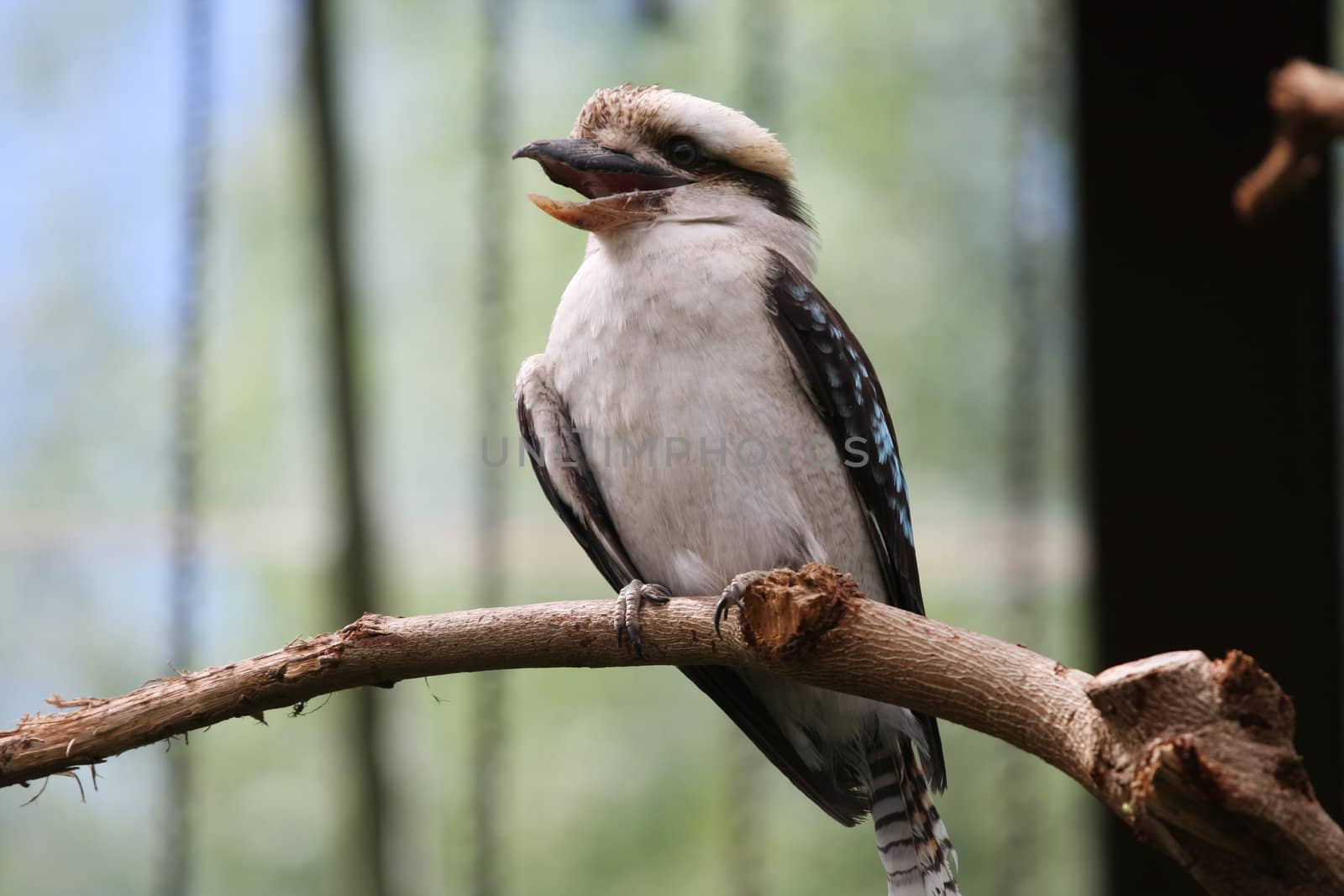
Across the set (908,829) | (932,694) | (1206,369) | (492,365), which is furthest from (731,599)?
(1206,369)

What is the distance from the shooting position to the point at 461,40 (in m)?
3.17

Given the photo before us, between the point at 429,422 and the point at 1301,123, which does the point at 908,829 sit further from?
the point at 429,422

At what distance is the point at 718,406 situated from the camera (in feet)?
4.91

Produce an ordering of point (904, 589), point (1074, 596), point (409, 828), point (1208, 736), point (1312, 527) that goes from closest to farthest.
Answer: point (1208, 736)
point (904, 589)
point (1312, 527)
point (409, 828)
point (1074, 596)

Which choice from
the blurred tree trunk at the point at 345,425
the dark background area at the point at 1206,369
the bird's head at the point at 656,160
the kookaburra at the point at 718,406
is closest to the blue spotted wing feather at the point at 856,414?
the kookaburra at the point at 718,406

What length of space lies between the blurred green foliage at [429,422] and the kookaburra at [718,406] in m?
1.21

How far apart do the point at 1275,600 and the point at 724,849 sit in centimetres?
151

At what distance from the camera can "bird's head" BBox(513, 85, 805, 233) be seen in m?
1.54

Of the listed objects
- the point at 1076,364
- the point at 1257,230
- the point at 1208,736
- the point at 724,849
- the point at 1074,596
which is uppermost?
the point at 1257,230

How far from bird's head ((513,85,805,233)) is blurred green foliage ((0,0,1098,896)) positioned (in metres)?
1.22

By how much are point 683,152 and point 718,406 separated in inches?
14.9

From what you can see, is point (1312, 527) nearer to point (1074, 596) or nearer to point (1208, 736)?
point (1074, 596)

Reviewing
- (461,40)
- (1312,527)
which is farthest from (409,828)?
(1312,527)

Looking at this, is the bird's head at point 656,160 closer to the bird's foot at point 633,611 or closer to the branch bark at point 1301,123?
the bird's foot at point 633,611
